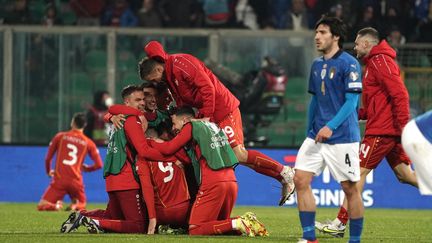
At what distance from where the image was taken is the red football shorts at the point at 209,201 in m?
12.2

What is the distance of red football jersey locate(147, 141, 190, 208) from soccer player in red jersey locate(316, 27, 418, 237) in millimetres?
1757

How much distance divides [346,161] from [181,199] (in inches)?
97.3

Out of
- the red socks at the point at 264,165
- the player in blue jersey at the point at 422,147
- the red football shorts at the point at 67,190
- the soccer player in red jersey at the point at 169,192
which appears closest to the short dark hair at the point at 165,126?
the soccer player in red jersey at the point at 169,192

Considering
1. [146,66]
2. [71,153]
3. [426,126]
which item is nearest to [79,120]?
[71,153]

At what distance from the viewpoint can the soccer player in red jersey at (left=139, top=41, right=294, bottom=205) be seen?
1263 cm

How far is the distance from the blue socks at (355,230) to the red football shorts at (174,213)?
7.96ft

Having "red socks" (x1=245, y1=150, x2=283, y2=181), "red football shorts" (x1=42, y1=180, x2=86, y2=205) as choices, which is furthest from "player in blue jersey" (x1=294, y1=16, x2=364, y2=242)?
"red football shorts" (x1=42, y1=180, x2=86, y2=205)

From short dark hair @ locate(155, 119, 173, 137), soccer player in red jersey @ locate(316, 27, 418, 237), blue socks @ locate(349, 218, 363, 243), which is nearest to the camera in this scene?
blue socks @ locate(349, 218, 363, 243)

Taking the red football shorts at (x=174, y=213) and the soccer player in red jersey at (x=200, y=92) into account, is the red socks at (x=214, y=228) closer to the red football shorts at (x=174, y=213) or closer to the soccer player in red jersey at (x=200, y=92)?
the red football shorts at (x=174, y=213)

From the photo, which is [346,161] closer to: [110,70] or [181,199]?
[181,199]

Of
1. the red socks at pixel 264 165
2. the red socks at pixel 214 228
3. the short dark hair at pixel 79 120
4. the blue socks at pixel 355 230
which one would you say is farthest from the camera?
the short dark hair at pixel 79 120

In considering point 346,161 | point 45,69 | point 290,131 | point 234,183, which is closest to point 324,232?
point 234,183

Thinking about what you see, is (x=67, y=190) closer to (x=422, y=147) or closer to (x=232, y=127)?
(x=232, y=127)

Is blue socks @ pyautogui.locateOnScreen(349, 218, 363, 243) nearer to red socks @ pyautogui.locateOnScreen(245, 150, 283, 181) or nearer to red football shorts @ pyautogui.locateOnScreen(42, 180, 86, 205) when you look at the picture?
red socks @ pyautogui.locateOnScreen(245, 150, 283, 181)
